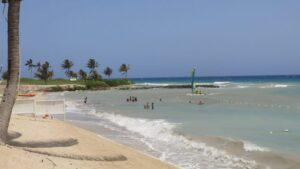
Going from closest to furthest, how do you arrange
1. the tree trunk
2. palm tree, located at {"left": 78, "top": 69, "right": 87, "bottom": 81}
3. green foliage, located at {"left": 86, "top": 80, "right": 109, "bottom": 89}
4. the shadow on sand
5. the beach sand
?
the beach sand → the shadow on sand → the tree trunk → green foliage, located at {"left": 86, "top": 80, "right": 109, "bottom": 89} → palm tree, located at {"left": 78, "top": 69, "right": 87, "bottom": 81}

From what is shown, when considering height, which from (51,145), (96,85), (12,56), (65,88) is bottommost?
(65,88)

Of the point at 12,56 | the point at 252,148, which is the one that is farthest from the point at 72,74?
the point at 12,56

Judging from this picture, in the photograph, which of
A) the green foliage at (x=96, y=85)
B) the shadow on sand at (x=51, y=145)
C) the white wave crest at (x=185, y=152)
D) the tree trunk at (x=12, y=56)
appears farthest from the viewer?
the green foliage at (x=96, y=85)

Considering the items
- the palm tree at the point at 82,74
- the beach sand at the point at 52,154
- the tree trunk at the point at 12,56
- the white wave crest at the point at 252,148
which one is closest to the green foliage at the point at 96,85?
the palm tree at the point at 82,74

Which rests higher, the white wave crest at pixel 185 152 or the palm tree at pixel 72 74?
the palm tree at pixel 72 74

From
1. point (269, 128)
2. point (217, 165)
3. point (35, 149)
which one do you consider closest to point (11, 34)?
point (35, 149)

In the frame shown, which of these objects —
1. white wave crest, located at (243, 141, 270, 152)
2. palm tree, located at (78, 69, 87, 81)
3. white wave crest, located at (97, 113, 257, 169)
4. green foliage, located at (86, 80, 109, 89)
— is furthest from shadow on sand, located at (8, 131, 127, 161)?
palm tree, located at (78, 69, 87, 81)

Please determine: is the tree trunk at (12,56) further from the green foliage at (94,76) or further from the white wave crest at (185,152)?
the green foliage at (94,76)

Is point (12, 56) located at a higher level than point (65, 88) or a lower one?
higher

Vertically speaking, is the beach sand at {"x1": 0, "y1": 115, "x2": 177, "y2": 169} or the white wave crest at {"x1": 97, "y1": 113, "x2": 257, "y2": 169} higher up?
the beach sand at {"x1": 0, "y1": 115, "x2": 177, "y2": 169}

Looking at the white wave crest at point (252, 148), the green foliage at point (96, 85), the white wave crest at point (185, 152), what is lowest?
the white wave crest at point (252, 148)

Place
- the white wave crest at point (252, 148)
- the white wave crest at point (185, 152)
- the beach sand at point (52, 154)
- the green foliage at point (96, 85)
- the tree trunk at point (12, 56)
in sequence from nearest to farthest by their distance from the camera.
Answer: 1. the beach sand at point (52, 154)
2. the tree trunk at point (12, 56)
3. the white wave crest at point (185, 152)
4. the white wave crest at point (252, 148)
5. the green foliage at point (96, 85)

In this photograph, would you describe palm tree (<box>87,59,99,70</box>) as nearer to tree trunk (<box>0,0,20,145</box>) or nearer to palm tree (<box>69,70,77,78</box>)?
palm tree (<box>69,70,77,78</box>)

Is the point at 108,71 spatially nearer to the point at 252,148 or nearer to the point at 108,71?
the point at 108,71
